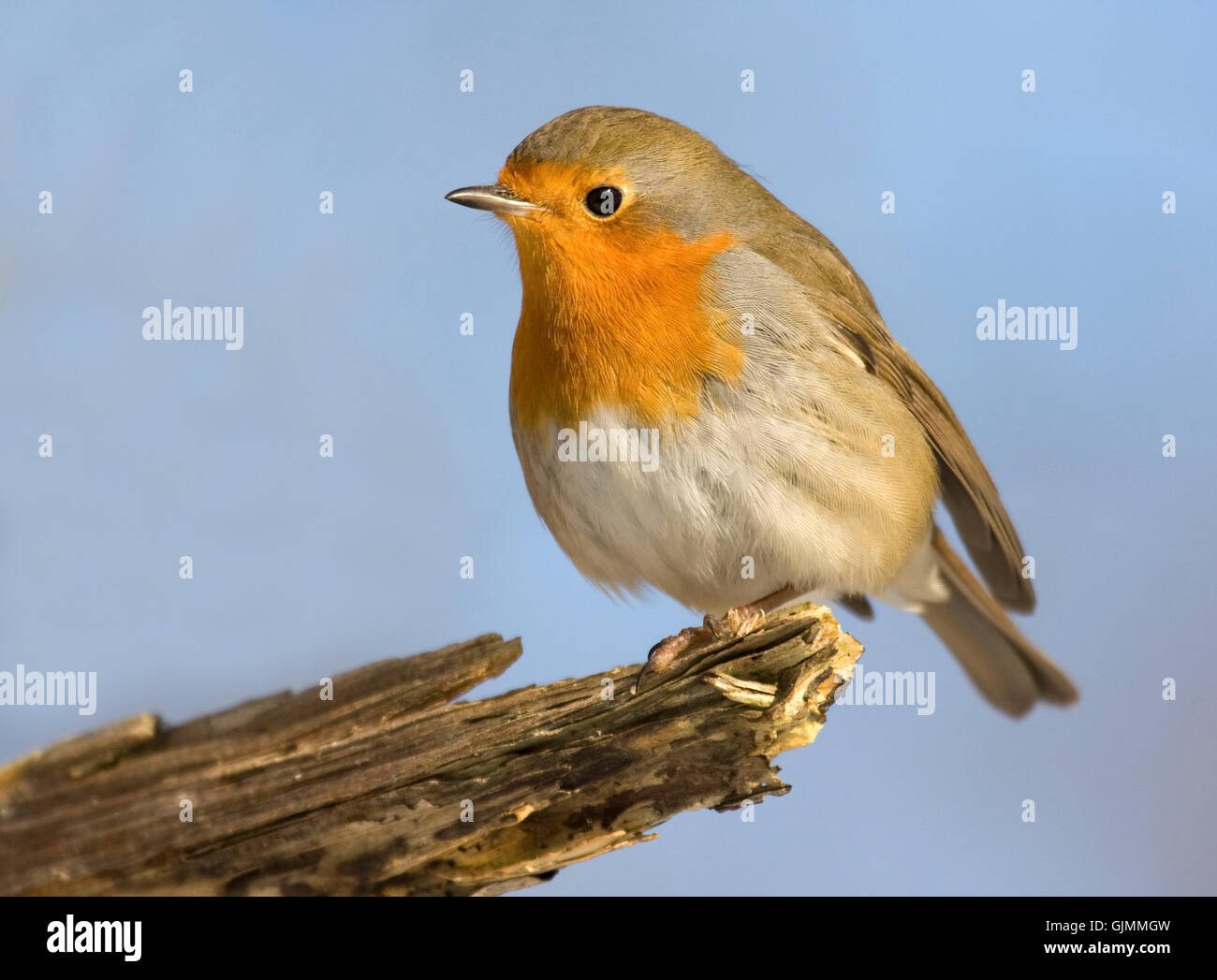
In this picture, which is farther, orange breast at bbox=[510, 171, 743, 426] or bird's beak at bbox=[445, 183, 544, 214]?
bird's beak at bbox=[445, 183, 544, 214]

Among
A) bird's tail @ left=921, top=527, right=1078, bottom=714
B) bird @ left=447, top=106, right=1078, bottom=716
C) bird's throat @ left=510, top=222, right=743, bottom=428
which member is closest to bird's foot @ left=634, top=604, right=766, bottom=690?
bird @ left=447, top=106, right=1078, bottom=716

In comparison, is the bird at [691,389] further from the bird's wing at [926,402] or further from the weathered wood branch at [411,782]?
the weathered wood branch at [411,782]

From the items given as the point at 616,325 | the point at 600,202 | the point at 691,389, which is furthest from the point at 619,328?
the point at 600,202

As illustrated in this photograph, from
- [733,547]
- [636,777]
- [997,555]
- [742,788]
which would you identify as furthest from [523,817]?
[997,555]

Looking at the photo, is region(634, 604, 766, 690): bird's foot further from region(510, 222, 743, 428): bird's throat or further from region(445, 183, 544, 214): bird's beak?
region(445, 183, 544, 214): bird's beak

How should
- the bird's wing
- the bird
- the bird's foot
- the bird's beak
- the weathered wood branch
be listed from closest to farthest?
the weathered wood branch, the bird's foot, the bird, the bird's beak, the bird's wing

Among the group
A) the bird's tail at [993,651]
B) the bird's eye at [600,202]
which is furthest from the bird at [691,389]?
the bird's tail at [993,651]

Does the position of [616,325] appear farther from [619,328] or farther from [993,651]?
[993,651]

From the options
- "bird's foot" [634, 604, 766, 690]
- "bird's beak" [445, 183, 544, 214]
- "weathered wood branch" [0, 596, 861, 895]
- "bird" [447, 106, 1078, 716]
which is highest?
"bird's beak" [445, 183, 544, 214]

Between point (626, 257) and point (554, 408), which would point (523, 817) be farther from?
point (626, 257)
